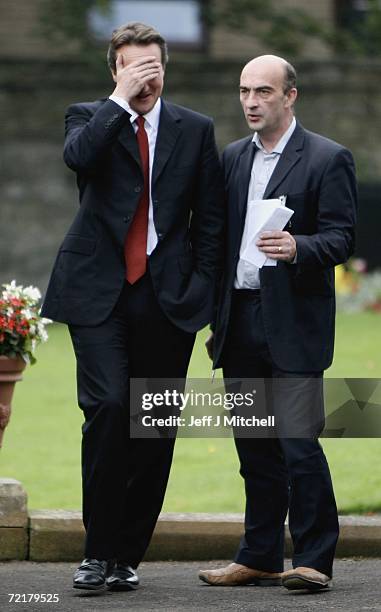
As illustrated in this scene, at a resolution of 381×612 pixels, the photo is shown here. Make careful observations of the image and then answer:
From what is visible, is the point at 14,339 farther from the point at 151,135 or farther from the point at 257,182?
the point at 257,182

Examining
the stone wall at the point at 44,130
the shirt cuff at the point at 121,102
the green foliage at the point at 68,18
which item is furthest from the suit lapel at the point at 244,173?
the green foliage at the point at 68,18

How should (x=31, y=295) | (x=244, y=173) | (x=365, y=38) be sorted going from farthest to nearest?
(x=365, y=38)
(x=31, y=295)
(x=244, y=173)

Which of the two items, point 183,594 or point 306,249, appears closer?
point 306,249

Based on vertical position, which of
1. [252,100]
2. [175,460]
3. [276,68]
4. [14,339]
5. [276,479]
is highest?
[276,68]

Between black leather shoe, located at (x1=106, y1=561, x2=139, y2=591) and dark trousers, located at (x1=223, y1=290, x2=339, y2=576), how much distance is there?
1.49 feet

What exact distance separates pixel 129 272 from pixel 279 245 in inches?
23.4

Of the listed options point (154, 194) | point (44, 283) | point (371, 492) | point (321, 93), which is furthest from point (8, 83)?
point (154, 194)

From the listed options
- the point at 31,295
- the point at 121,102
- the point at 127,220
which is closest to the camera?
the point at 121,102

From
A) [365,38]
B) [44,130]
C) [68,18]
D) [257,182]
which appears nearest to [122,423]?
[257,182]

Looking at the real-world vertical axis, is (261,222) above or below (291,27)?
below

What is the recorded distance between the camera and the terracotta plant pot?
664 cm

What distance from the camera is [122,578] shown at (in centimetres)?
573

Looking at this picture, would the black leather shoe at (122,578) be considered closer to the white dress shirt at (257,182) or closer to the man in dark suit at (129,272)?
the man in dark suit at (129,272)

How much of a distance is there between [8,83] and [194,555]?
12833 mm
